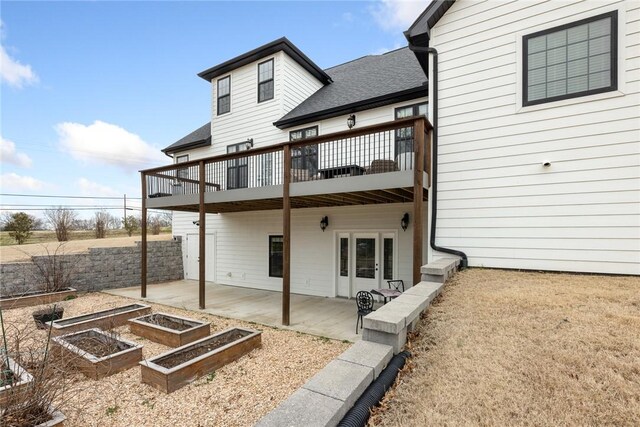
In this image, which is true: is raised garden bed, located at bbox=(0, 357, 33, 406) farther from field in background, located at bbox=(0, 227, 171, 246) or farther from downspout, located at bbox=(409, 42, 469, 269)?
field in background, located at bbox=(0, 227, 171, 246)

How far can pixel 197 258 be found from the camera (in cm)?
1188

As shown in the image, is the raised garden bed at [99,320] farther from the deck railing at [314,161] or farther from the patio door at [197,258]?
→ the patio door at [197,258]

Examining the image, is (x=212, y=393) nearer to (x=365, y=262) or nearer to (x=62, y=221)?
(x=365, y=262)

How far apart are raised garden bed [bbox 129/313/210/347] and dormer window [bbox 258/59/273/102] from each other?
732 centimetres

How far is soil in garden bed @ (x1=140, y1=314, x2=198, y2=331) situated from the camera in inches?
227

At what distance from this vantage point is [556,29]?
5.00m

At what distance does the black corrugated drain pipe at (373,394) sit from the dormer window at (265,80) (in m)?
9.30

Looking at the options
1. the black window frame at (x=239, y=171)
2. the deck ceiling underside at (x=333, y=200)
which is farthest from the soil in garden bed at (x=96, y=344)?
the black window frame at (x=239, y=171)

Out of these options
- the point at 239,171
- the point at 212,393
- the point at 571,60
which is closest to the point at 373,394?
the point at 212,393

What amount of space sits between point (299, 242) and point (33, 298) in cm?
732

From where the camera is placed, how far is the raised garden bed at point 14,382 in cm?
262

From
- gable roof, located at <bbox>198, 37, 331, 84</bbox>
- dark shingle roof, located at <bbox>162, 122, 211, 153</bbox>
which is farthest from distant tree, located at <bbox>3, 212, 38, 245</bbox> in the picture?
gable roof, located at <bbox>198, 37, 331, 84</bbox>

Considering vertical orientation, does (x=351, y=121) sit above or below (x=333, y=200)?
above

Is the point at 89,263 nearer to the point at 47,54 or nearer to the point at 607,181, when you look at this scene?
the point at 47,54
